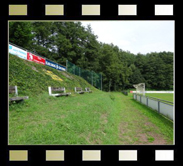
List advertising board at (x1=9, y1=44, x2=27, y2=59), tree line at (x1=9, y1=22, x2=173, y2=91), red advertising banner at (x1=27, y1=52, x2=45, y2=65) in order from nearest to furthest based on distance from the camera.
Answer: advertising board at (x1=9, y1=44, x2=27, y2=59), red advertising banner at (x1=27, y1=52, x2=45, y2=65), tree line at (x1=9, y1=22, x2=173, y2=91)

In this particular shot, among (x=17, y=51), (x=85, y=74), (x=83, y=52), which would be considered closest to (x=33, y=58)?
(x=17, y=51)

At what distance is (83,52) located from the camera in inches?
1038

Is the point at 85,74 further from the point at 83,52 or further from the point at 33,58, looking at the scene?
the point at 33,58

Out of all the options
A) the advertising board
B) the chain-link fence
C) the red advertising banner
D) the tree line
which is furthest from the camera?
the tree line

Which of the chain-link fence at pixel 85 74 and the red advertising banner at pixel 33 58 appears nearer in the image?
the red advertising banner at pixel 33 58

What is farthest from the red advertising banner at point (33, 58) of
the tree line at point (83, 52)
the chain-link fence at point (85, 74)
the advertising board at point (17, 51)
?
the chain-link fence at point (85, 74)

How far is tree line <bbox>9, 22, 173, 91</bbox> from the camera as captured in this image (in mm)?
19297

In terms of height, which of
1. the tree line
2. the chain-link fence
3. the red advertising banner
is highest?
the tree line

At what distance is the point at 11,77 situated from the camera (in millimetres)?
5012

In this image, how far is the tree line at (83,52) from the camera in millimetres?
19297

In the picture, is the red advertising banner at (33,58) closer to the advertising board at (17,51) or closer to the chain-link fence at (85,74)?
the advertising board at (17,51)

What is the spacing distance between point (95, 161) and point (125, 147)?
1.23 ft

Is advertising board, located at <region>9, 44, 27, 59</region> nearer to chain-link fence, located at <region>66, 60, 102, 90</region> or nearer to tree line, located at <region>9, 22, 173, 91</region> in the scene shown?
tree line, located at <region>9, 22, 173, 91</region>

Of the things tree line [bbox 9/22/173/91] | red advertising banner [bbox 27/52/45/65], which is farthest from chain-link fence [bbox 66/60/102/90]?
red advertising banner [bbox 27/52/45/65]
